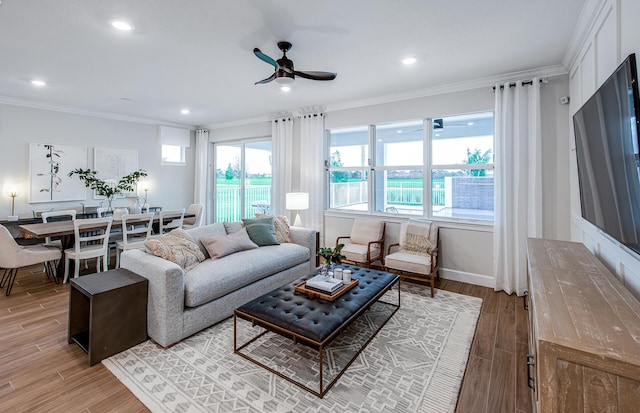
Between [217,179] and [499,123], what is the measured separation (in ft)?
19.6

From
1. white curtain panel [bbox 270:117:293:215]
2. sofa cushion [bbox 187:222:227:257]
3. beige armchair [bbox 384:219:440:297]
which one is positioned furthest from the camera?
white curtain panel [bbox 270:117:293:215]

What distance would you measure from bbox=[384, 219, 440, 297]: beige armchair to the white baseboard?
4.3 inches

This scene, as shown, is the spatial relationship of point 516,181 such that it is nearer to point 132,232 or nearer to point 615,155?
point 615,155

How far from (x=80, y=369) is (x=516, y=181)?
473 centimetres

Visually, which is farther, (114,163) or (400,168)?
(114,163)

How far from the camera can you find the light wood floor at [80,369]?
1868mm

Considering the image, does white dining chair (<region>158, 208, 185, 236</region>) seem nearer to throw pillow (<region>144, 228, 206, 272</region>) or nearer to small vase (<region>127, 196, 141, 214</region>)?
small vase (<region>127, 196, 141, 214</region>)

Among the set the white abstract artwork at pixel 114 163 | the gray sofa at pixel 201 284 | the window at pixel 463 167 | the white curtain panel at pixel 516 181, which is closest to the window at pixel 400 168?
the window at pixel 463 167

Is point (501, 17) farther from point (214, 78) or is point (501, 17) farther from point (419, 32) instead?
point (214, 78)

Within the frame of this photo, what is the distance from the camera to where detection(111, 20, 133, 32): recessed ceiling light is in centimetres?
245

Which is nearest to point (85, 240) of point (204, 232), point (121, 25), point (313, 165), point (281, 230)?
point (204, 232)

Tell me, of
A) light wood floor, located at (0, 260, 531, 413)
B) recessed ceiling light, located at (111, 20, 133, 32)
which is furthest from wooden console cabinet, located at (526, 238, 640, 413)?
recessed ceiling light, located at (111, 20, 133, 32)

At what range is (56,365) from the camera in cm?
224

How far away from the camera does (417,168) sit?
4445mm
